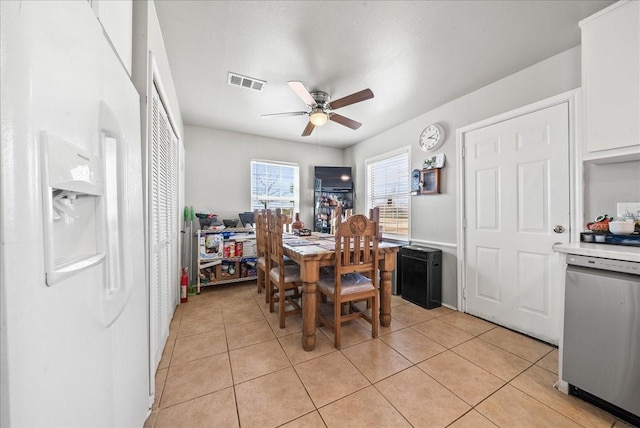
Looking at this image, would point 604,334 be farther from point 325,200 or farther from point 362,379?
point 325,200

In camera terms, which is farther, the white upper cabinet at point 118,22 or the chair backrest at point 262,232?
the chair backrest at point 262,232

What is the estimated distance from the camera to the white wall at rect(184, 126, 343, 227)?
12.5ft

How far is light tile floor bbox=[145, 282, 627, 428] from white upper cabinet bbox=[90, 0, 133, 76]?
1.96 m

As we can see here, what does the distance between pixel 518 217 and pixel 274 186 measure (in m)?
3.63

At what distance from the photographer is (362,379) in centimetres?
163

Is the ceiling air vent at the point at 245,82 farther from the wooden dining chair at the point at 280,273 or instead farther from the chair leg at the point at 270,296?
the chair leg at the point at 270,296

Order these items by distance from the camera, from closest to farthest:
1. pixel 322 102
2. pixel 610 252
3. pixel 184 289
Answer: pixel 610 252 → pixel 322 102 → pixel 184 289

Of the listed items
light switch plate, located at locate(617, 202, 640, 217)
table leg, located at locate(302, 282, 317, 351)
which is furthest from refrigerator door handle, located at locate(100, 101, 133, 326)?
light switch plate, located at locate(617, 202, 640, 217)

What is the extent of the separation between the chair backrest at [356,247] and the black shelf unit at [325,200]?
2476 millimetres

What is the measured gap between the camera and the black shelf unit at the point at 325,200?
15.2ft

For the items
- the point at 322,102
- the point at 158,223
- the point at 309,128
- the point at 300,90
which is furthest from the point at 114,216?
the point at 309,128

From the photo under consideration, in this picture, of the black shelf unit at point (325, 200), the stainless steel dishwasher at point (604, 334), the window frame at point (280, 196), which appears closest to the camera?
the stainless steel dishwasher at point (604, 334)

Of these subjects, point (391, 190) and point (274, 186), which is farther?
point (274, 186)

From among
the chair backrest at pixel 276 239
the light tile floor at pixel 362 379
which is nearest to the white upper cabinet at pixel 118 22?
the chair backrest at pixel 276 239
